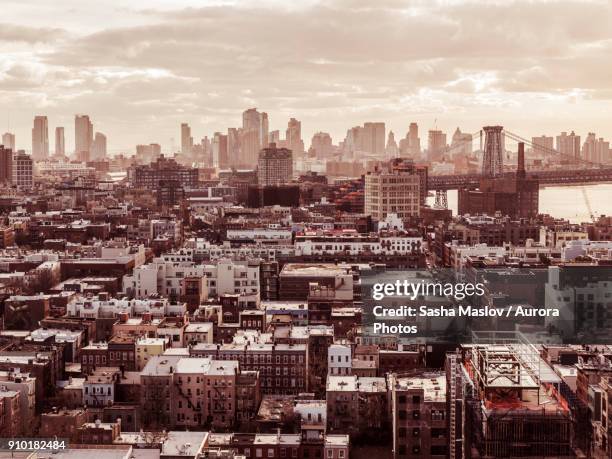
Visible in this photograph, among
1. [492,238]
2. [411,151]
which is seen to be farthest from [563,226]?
[411,151]

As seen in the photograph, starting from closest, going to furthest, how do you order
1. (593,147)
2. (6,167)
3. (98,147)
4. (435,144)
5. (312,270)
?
(312,270), (6,167), (593,147), (435,144), (98,147)

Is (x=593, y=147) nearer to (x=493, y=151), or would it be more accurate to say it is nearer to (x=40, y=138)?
(x=493, y=151)

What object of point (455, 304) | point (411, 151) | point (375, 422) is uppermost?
point (411, 151)

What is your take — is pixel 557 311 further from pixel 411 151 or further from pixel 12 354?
pixel 411 151

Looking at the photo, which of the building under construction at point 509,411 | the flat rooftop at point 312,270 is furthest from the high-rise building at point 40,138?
the building under construction at point 509,411

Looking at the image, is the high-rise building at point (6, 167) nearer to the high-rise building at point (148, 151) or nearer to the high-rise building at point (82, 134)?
the high-rise building at point (148, 151)

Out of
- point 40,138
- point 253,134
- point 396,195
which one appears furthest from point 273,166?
point 40,138
